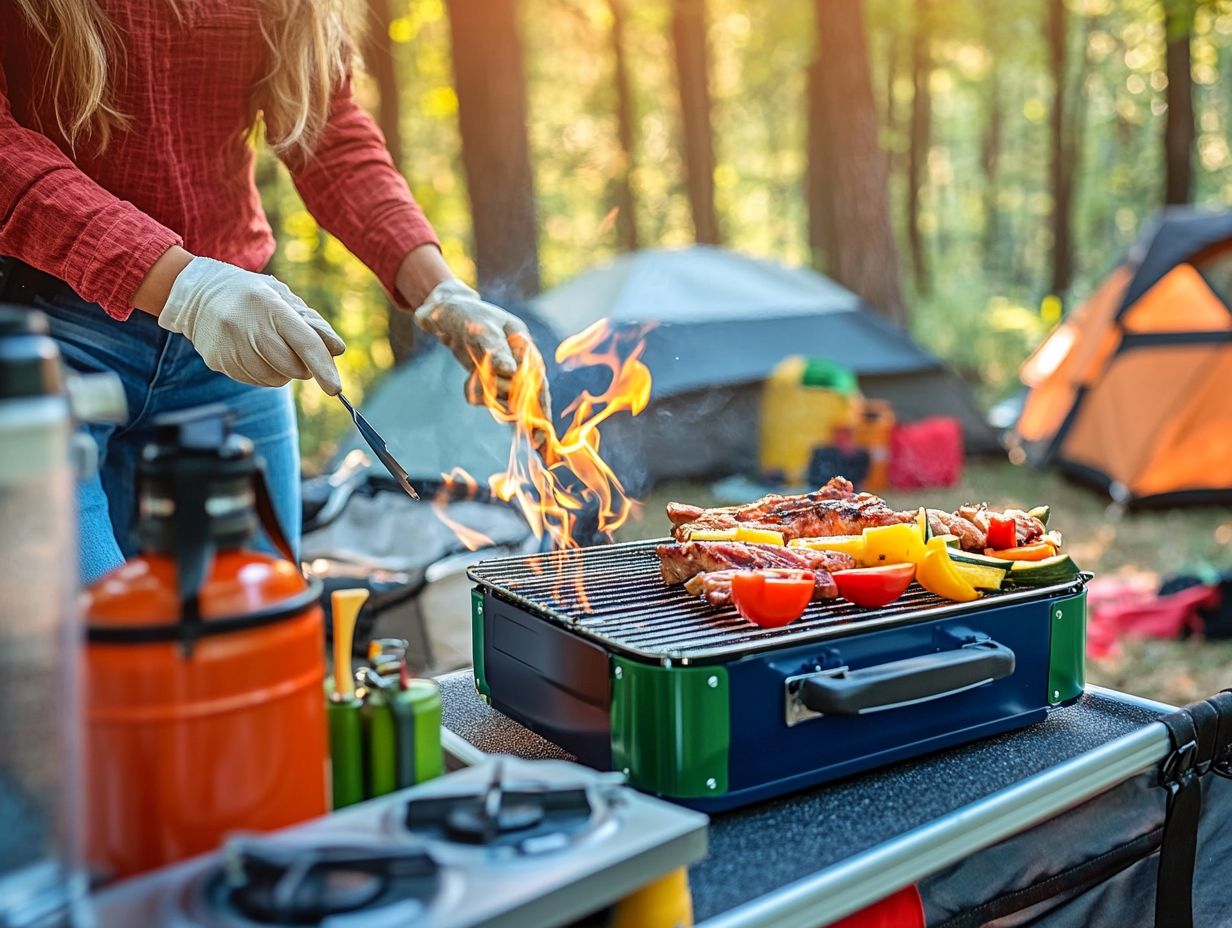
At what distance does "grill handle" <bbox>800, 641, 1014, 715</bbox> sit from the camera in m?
1.48

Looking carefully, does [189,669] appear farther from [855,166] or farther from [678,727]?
[855,166]

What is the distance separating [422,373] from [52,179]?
5469 mm

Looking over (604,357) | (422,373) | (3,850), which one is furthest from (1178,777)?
(422,373)

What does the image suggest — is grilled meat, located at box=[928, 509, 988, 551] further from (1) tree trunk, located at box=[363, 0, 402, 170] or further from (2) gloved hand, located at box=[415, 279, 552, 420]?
(1) tree trunk, located at box=[363, 0, 402, 170]

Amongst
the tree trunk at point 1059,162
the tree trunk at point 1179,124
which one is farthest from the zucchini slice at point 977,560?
the tree trunk at point 1059,162

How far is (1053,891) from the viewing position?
1878 millimetres

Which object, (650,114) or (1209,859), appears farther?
(650,114)

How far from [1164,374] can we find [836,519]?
A: 656 centimetres

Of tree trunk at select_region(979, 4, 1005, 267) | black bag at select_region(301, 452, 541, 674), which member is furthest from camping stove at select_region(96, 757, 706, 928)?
tree trunk at select_region(979, 4, 1005, 267)

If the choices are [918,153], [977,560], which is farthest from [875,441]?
[918,153]

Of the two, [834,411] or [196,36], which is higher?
[196,36]

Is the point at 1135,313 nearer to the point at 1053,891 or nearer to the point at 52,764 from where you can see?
the point at 1053,891

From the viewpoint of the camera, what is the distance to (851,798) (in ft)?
5.10

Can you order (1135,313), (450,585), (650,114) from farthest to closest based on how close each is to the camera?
(650,114)
(1135,313)
(450,585)
